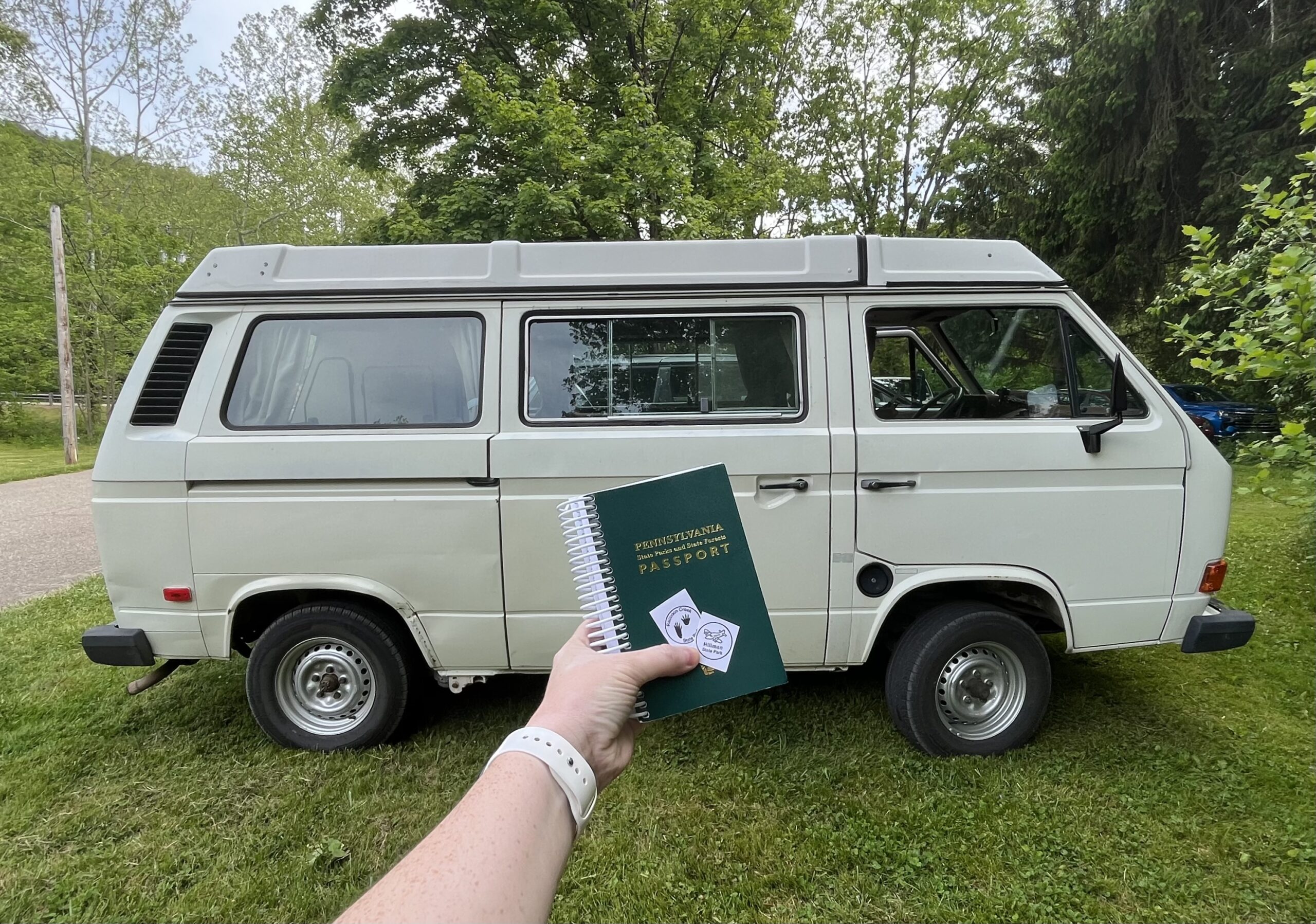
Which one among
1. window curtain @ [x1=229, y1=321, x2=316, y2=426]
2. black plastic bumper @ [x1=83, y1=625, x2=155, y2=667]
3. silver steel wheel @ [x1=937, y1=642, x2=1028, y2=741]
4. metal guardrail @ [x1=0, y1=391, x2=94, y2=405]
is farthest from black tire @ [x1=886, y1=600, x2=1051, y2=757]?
metal guardrail @ [x1=0, y1=391, x2=94, y2=405]

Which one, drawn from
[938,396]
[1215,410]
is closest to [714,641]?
[938,396]

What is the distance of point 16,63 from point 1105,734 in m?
28.9

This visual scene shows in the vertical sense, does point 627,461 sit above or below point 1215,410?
below

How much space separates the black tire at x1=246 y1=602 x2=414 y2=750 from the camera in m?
3.41

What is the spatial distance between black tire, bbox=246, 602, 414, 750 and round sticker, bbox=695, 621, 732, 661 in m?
2.46

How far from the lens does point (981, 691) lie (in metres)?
3.45

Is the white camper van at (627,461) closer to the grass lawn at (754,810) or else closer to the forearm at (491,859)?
the grass lawn at (754,810)

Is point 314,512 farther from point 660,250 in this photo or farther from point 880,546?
point 880,546

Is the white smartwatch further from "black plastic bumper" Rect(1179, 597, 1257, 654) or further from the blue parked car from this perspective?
the blue parked car

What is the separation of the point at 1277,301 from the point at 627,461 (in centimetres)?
367

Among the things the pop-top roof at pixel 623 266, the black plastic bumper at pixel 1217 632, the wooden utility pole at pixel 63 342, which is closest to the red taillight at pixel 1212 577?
the black plastic bumper at pixel 1217 632

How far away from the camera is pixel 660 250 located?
3.35 m

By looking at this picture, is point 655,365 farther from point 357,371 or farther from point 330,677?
point 330,677

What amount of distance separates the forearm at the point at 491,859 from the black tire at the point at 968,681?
100 inches
